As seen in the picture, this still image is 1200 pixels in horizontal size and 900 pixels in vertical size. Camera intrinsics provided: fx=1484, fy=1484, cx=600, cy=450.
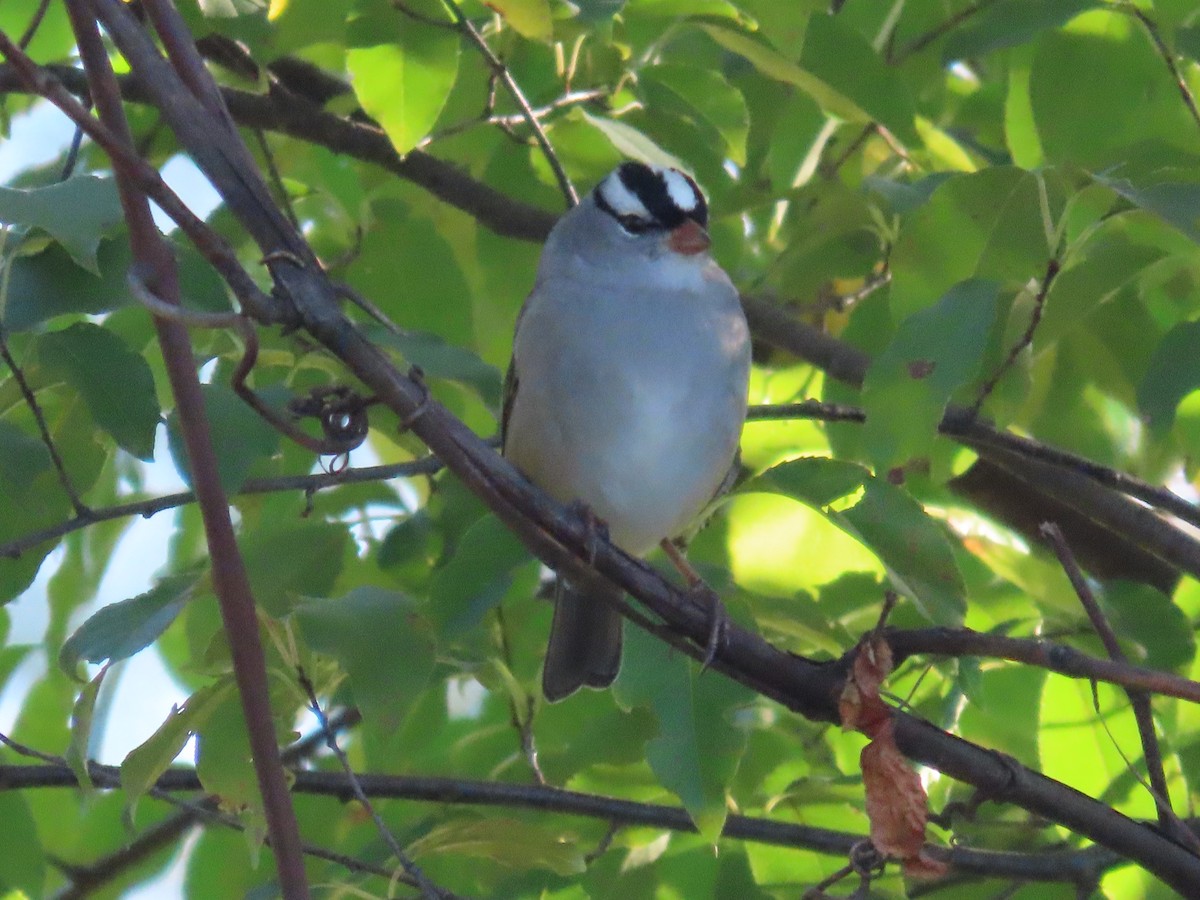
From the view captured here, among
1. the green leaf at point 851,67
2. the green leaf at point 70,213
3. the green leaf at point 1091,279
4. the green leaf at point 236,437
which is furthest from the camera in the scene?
the green leaf at point 851,67

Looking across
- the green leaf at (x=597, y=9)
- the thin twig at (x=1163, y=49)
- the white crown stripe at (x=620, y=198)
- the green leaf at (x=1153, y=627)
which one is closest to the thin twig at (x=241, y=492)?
the green leaf at (x=597, y=9)

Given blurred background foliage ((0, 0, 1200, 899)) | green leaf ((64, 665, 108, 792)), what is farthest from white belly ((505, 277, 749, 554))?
green leaf ((64, 665, 108, 792))

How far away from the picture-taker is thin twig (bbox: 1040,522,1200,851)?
1293 mm

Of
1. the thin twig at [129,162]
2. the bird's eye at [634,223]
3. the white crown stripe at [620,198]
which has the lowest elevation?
the bird's eye at [634,223]

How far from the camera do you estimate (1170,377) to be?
1664 millimetres

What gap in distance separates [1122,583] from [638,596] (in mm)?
785

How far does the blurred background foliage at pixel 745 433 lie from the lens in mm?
1467

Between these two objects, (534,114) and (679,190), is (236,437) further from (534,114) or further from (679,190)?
(679,190)

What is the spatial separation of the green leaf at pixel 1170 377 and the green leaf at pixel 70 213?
44.1 inches

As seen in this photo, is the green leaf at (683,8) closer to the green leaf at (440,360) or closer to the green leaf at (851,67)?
the green leaf at (851,67)

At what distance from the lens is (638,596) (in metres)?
1.33

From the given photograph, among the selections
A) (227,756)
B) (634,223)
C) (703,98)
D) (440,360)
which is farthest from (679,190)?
(227,756)

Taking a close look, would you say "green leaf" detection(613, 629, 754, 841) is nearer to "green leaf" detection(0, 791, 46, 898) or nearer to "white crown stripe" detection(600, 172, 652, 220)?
"green leaf" detection(0, 791, 46, 898)

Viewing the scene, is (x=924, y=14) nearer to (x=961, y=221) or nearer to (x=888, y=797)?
(x=961, y=221)
